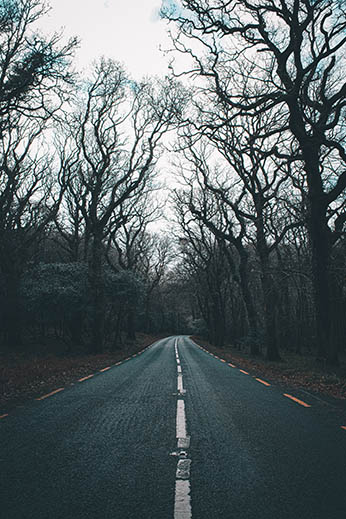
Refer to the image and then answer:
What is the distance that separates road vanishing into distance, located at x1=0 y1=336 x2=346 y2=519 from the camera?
3.04m

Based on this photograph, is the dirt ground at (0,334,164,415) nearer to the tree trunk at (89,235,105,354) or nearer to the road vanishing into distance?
the road vanishing into distance

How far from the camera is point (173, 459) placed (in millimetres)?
4129

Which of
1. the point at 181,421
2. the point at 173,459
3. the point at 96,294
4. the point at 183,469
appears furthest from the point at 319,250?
the point at 96,294

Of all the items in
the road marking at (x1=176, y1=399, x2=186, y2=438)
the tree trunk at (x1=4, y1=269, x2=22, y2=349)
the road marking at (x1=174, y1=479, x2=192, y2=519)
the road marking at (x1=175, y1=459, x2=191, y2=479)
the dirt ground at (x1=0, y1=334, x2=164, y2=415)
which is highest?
the tree trunk at (x1=4, y1=269, x2=22, y2=349)

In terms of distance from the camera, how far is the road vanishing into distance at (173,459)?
3.04m

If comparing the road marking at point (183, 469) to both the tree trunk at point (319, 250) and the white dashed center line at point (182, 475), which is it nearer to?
the white dashed center line at point (182, 475)

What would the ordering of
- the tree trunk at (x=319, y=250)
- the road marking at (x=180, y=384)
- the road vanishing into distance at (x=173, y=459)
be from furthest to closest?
the tree trunk at (x=319, y=250)
the road marking at (x=180, y=384)
the road vanishing into distance at (x=173, y=459)

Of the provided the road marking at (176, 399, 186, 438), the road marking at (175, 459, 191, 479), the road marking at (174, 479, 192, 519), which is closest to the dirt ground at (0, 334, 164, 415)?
the road marking at (176, 399, 186, 438)

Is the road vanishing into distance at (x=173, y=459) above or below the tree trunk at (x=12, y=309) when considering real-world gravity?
below

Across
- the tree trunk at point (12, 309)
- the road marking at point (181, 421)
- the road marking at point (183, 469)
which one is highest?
the tree trunk at point (12, 309)

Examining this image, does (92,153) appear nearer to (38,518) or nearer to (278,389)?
(278,389)

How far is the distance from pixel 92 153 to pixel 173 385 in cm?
1669

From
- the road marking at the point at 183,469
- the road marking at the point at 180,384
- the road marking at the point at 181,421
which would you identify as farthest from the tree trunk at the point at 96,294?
the road marking at the point at 183,469

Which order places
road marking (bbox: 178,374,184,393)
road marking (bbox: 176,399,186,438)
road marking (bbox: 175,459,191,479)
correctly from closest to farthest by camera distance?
road marking (bbox: 175,459,191,479)
road marking (bbox: 176,399,186,438)
road marking (bbox: 178,374,184,393)
